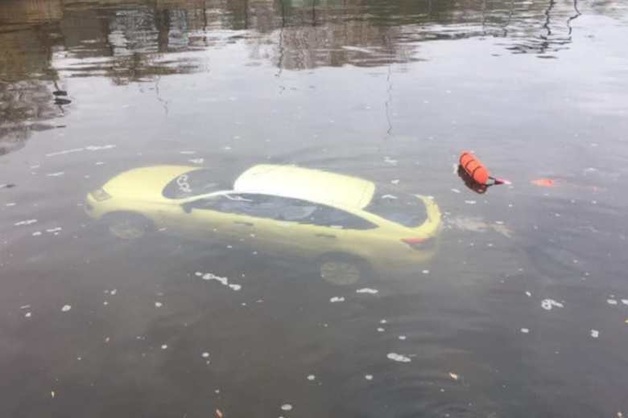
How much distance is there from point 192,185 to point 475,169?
15.8 ft

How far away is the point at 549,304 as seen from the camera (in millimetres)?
6941

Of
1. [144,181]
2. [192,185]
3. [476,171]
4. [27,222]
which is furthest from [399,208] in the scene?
[27,222]

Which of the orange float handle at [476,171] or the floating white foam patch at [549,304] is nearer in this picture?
the floating white foam patch at [549,304]

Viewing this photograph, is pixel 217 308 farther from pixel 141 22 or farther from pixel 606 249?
pixel 141 22

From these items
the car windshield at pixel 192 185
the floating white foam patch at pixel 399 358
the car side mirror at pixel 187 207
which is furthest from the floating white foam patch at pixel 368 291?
the car windshield at pixel 192 185

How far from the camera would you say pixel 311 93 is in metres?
15.5

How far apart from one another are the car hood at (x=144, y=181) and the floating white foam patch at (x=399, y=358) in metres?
4.42

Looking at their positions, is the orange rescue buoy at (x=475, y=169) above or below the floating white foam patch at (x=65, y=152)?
below

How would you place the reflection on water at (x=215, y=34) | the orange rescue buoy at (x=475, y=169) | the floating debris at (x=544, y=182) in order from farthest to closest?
the reflection on water at (x=215, y=34) < the floating debris at (x=544, y=182) < the orange rescue buoy at (x=475, y=169)

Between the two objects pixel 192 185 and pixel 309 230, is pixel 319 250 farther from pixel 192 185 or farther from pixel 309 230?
pixel 192 185

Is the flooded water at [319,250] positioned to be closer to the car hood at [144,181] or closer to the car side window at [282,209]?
the car hood at [144,181]

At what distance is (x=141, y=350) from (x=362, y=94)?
34.4 ft

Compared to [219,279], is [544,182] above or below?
above

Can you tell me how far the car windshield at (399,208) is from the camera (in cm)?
810
